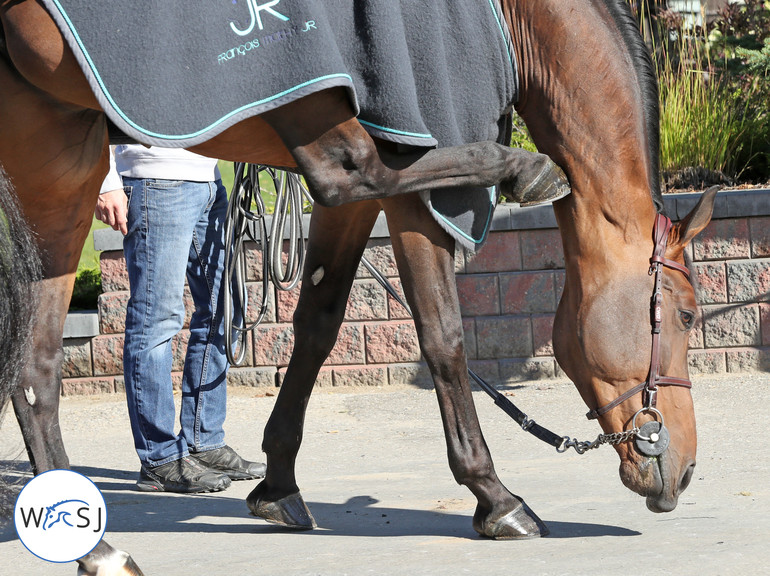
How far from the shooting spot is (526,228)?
648 centimetres

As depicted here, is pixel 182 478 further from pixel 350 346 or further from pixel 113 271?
pixel 113 271

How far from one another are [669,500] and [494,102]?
142cm

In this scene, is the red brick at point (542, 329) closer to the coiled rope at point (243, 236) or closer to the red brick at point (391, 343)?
the red brick at point (391, 343)

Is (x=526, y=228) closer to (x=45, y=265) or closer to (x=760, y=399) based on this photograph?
(x=760, y=399)

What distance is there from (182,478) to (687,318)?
239 centimetres

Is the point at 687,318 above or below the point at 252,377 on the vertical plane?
A: above

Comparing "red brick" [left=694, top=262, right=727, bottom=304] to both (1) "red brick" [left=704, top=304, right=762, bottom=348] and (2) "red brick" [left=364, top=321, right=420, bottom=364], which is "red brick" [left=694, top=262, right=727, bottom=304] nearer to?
(1) "red brick" [left=704, top=304, right=762, bottom=348]

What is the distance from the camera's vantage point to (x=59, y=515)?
2189 mm

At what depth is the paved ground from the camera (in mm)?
3039

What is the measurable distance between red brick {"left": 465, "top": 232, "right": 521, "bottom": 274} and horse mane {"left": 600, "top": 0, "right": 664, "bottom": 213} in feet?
10.5

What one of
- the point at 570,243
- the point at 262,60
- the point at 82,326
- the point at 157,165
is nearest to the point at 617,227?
the point at 570,243

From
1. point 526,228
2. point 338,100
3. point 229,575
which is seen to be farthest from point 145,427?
point 526,228

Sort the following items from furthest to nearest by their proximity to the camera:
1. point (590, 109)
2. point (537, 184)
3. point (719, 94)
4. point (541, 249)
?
point (719, 94), point (541, 249), point (590, 109), point (537, 184)

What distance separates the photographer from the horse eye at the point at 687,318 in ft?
10.8
